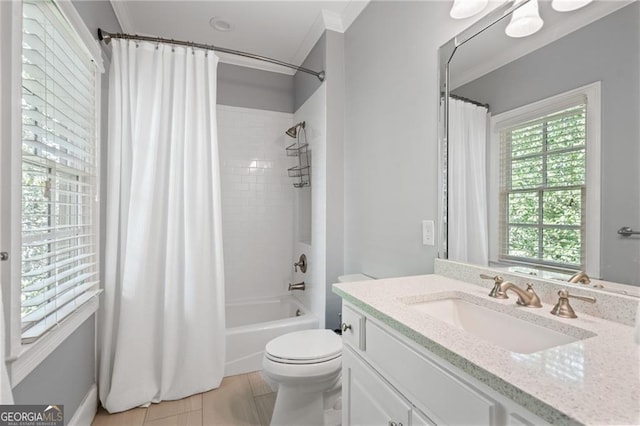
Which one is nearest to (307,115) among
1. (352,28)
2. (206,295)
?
(352,28)

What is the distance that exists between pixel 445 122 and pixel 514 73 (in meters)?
0.33

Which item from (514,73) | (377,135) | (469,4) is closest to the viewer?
(514,73)

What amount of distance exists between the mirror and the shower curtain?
Answer: 1.60 metres

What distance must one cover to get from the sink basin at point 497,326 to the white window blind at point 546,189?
26cm

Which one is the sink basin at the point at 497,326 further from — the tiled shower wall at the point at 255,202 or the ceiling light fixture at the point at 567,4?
the tiled shower wall at the point at 255,202

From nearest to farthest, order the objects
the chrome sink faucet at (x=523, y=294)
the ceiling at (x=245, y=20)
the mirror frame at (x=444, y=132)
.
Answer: the chrome sink faucet at (x=523, y=294) < the mirror frame at (x=444, y=132) < the ceiling at (x=245, y=20)

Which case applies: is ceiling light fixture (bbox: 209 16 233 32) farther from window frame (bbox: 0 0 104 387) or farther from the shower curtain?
window frame (bbox: 0 0 104 387)

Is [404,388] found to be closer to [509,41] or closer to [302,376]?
[302,376]

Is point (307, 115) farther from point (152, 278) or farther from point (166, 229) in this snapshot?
point (152, 278)

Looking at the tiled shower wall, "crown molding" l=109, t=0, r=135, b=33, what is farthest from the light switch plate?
"crown molding" l=109, t=0, r=135, b=33

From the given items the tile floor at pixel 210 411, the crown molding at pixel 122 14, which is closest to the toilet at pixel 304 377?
the tile floor at pixel 210 411

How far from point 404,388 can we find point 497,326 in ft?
1.29

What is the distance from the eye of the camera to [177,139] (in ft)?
6.22

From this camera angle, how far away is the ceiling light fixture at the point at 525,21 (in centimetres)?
103
